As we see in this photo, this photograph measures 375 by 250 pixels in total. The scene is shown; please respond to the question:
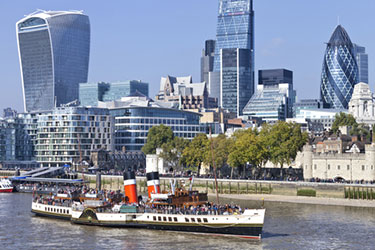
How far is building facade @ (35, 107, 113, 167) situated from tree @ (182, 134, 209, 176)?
40699 mm

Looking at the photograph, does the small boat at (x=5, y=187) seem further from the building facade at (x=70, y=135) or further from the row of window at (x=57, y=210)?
the row of window at (x=57, y=210)

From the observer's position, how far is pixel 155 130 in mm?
177250

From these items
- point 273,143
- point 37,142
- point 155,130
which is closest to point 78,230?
point 273,143

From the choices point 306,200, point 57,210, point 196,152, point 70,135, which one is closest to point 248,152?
point 196,152

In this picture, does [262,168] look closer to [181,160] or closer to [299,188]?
[181,160]

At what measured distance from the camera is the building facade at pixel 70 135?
181125 mm

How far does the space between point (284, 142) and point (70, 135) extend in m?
73.1

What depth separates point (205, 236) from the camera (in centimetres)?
7081

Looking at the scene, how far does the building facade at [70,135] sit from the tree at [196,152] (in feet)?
134

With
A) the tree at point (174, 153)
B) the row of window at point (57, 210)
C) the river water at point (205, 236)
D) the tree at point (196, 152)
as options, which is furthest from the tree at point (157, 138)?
the row of window at point (57, 210)

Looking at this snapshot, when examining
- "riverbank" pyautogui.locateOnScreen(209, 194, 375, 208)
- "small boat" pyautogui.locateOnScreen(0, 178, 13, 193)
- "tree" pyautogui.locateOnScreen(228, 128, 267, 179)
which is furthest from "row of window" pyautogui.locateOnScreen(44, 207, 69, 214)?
"small boat" pyautogui.locateOnScreen(0, 178, 13, 193)

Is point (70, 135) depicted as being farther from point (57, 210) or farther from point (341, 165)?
point (57, 210)

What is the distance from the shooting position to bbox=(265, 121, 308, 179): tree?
128m

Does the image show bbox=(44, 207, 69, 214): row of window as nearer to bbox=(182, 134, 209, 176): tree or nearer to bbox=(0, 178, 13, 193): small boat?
bbox=(0, 178, 13, 193): small boat
